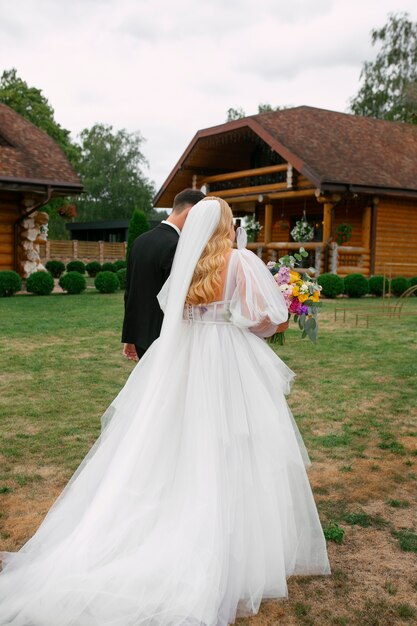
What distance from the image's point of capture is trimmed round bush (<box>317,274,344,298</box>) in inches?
754

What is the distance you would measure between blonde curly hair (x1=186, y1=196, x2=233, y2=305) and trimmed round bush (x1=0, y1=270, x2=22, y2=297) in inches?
612

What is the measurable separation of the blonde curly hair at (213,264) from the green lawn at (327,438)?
1567 mm

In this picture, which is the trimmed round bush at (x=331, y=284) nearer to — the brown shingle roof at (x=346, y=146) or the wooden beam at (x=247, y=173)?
the brown shingle roof at (x=346, y=146)

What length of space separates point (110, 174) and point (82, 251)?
A: 2203 cm

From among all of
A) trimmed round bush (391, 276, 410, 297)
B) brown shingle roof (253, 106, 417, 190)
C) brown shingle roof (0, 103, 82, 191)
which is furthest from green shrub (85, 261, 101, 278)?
trimmed round bush (391, 276, 410, 297)

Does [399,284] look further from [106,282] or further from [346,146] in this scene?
[106,282]

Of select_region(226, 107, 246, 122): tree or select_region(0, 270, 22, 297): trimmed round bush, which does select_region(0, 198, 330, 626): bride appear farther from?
select_region(226, 107, 246, 122): tree

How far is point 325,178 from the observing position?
19.4 m

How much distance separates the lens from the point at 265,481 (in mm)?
3051

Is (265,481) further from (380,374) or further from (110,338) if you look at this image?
(110,338)

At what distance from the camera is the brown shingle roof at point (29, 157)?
60.7 feet

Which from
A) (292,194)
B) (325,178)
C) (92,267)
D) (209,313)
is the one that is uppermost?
(325,178)

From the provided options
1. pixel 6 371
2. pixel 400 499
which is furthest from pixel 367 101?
pixel 400 499

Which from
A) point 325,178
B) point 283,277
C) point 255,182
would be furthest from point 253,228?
point 283,277
